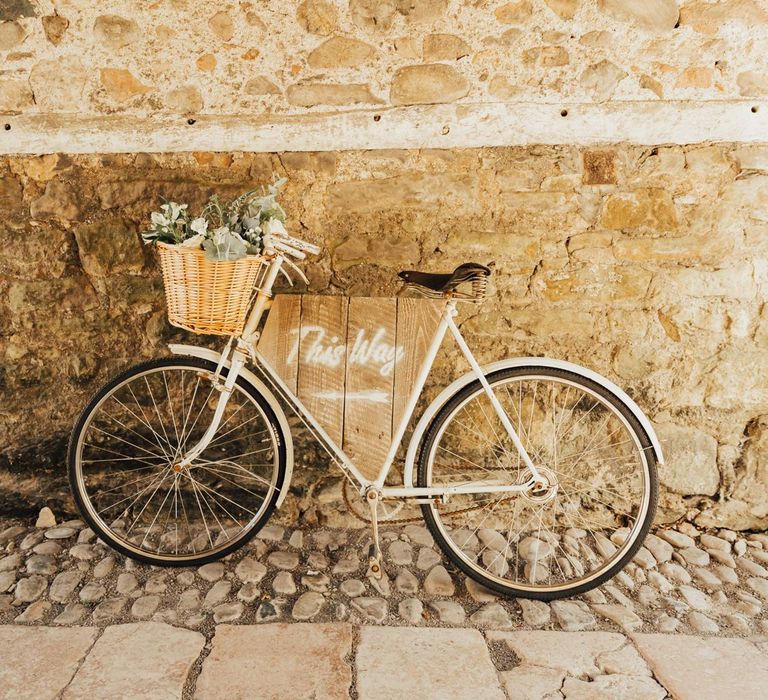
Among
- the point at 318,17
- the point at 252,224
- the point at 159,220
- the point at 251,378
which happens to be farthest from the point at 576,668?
the point at 318,17

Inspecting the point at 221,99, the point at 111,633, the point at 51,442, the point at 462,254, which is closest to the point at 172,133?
the point at 221,99

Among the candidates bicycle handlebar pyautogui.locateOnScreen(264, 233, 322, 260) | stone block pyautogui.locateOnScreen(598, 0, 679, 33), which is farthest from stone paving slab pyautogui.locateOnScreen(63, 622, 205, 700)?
stone block pyautogui.locateOnScreen(598, 0, 679, 33)

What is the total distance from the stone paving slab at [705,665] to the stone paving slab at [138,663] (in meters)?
1.65

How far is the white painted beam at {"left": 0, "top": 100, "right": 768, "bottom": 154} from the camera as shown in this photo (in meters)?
2.71

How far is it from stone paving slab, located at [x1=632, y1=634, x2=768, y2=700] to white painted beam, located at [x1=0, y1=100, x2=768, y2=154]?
2115mm

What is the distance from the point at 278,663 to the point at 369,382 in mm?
1111

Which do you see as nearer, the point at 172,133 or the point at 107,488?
the point at 172,133

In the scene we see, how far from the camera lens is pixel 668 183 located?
2775 millimetres

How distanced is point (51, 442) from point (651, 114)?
330cm

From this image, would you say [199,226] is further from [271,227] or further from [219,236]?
[271,227]

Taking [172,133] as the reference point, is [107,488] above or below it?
below

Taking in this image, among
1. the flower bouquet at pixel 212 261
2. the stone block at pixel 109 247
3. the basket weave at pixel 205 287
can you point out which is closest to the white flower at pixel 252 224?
the flower bouquet at pixel 212 261

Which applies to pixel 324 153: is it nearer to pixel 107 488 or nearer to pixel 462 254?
pixel 462 254

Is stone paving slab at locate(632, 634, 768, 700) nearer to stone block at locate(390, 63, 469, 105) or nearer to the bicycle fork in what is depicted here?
the bicycle fork
